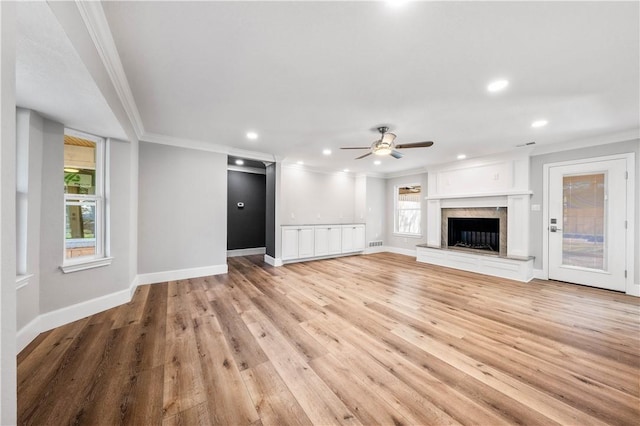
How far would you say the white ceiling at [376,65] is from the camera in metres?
1.53

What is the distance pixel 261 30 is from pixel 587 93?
10.9 ft

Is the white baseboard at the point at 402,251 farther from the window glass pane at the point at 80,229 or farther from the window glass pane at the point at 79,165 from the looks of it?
the window glass pane at the point at 79,165

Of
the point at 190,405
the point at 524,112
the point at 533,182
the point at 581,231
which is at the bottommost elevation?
the point at 190,405

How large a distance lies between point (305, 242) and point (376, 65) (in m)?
4.29

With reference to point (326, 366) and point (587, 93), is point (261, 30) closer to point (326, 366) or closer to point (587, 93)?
point (326, 366)

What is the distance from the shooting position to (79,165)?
2.81 meters

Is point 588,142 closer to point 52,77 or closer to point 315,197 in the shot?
point 315,197

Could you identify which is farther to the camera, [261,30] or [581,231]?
[581,231]

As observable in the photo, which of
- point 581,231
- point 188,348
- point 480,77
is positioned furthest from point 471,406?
point 581,231

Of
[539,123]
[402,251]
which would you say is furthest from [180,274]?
[539,123]

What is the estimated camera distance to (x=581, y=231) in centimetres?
403

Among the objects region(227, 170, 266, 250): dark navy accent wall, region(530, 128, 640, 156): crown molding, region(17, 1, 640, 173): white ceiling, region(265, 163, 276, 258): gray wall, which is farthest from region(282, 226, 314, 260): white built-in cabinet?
region(530, 128, 640, 156): crown molding

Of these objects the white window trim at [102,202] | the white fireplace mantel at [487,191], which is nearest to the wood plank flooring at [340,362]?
the white window trim at [102,202]

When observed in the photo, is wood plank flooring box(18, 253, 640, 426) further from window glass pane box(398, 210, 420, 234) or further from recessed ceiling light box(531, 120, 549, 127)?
window glass pane box(398, 210, 420, 234)
